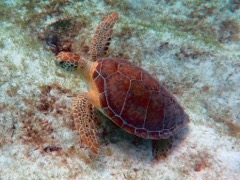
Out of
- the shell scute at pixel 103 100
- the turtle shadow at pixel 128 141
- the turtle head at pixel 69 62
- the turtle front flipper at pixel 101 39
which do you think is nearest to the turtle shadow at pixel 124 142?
the turtle shadow at pixel 128 141

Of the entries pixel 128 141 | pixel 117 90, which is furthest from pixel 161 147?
pixel 117 90

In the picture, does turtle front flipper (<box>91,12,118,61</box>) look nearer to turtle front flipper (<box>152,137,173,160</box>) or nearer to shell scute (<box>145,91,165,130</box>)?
shell scute (<box>145,91,165,130</box>)

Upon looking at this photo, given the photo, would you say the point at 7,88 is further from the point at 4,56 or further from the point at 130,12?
the point at 130,12

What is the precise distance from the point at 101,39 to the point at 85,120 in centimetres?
133

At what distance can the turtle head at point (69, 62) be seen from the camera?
3.01m

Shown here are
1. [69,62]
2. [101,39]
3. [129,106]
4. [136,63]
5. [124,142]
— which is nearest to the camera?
[129,106]

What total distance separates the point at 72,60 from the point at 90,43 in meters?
0.70

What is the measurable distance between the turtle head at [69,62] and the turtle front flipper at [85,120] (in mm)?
434

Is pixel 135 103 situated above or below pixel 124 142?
above

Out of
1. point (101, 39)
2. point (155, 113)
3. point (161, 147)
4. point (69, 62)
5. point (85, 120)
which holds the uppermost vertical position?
point (101, 39)

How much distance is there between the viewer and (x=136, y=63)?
357 centimetres

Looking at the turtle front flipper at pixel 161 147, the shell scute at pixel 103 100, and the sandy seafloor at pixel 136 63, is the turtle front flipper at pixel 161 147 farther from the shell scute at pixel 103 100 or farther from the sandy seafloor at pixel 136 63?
the shell scute at pixel 103 100

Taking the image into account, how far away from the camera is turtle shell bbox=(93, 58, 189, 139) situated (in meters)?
2.67

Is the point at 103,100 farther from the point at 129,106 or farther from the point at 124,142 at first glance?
the point at 124,142
